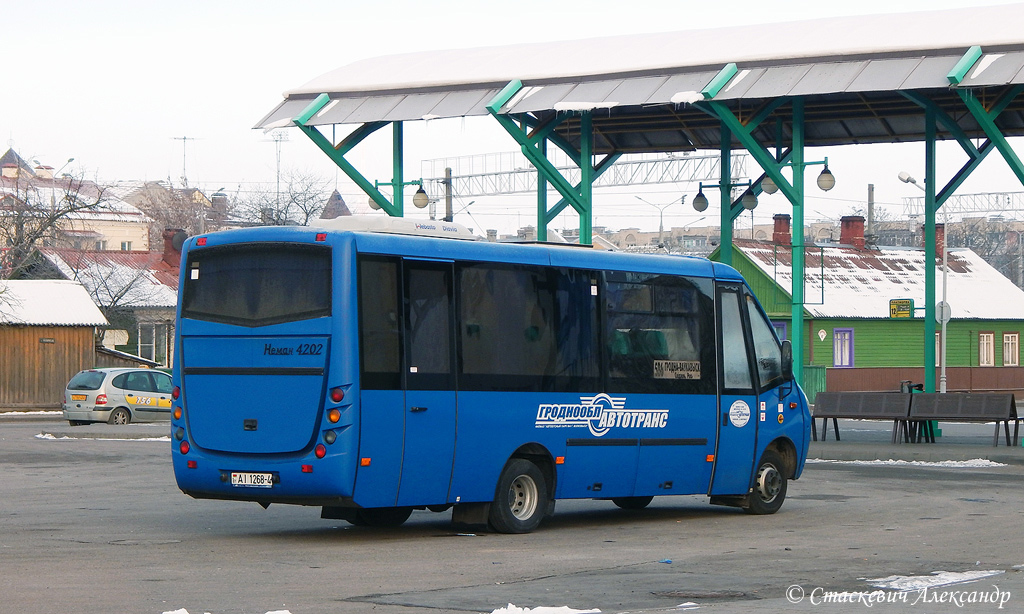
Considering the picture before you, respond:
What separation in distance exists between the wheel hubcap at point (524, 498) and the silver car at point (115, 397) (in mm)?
24414

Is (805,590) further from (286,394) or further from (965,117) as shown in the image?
(965,117)

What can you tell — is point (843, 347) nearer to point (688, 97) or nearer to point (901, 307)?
point (901, 307)

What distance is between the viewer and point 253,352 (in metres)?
12.7

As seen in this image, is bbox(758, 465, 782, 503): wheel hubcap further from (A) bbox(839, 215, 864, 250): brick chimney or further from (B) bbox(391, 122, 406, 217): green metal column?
(A) bbox(839, 215, 864, 250): brick chimney

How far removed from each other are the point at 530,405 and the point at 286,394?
2381 mm

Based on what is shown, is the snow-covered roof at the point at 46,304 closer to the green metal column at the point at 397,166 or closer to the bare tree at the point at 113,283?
the bare tree at the point at 113,283

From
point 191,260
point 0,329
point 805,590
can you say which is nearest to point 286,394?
point 191,260

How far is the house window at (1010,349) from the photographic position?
60625 mm

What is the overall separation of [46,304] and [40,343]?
4.43ft

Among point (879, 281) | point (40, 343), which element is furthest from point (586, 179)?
point (879, 281)

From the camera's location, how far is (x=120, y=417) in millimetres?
36656

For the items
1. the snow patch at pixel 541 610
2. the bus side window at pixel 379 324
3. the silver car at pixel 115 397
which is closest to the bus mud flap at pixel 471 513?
the bus side window at pixel 379 324

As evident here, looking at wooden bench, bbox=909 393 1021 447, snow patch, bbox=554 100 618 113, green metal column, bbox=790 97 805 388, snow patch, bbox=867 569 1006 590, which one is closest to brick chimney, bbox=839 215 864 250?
green metal column, bbox=790 97 805 388

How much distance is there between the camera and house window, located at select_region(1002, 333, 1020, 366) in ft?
199
